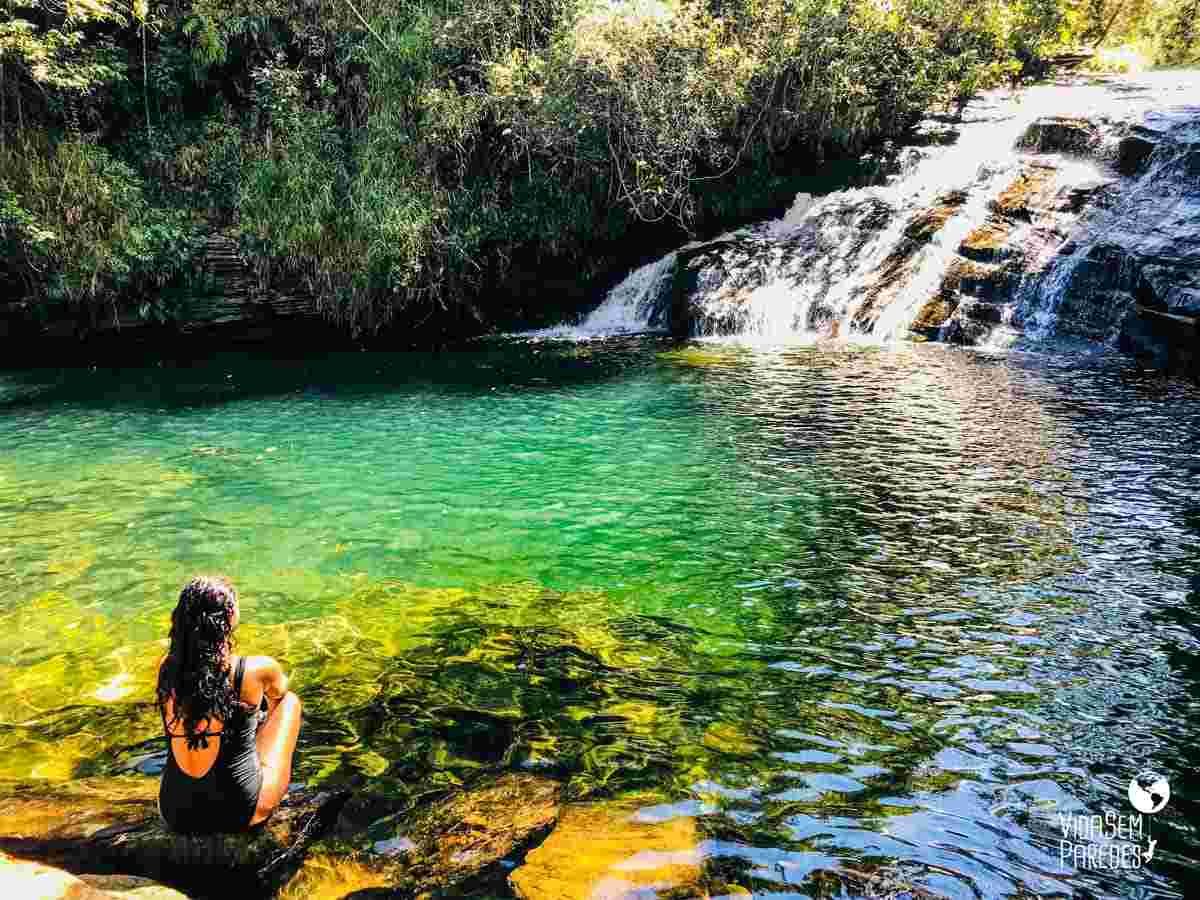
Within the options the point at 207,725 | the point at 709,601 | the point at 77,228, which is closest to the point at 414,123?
the point at 77,228

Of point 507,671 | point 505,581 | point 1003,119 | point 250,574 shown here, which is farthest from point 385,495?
point 1003,119

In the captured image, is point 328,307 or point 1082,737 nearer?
point 1082,737

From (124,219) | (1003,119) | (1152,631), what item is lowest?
(1152,631)

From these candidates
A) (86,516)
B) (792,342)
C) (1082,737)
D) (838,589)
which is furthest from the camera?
(792,342)

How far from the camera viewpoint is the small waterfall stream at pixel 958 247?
54.3 feet

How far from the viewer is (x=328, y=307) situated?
19.9m

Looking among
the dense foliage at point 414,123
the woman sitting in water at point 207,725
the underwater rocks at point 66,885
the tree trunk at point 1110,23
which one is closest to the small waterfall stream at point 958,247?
the dense foliage at point 414,123

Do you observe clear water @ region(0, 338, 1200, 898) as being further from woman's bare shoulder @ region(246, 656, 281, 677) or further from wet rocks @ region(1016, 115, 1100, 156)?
wet rocks @ region(1016, 115, 1100, 156)

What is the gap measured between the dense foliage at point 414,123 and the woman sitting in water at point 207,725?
626 inches

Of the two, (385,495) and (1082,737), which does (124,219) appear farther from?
(1082,737)

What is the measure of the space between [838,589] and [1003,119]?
18.9 metres

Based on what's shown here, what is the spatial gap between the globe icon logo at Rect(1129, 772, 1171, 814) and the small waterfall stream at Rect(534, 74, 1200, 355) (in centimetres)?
1366

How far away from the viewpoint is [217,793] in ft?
12.7

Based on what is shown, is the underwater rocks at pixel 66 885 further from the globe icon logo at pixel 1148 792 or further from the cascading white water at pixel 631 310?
the cascading white water at pixel 631 310
